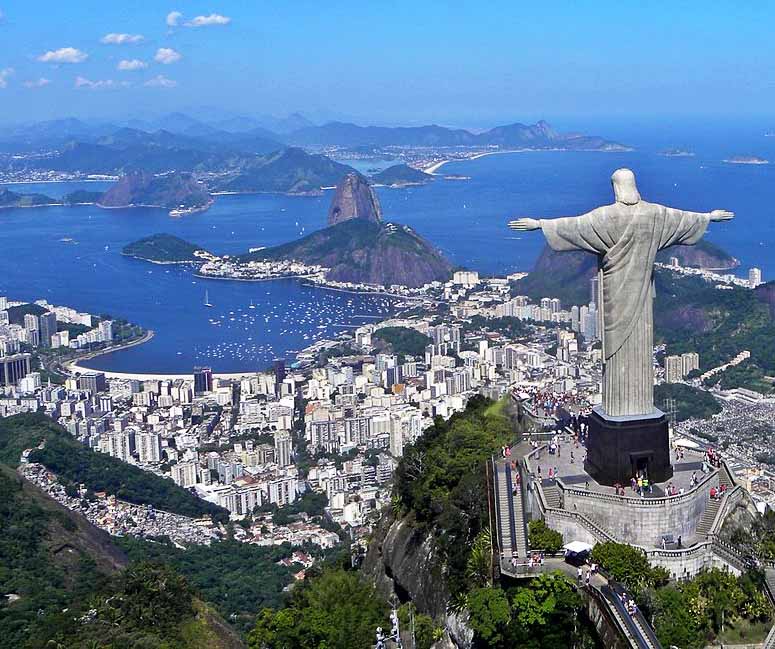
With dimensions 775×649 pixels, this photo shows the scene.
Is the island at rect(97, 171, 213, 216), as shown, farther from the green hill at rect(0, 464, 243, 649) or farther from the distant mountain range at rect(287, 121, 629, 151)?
the green hill at rect(0, 464, 243, 649)

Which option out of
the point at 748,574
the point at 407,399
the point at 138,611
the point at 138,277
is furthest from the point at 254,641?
the point at 138,277

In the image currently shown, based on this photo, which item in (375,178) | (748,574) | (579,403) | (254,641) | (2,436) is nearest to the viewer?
(748,574)

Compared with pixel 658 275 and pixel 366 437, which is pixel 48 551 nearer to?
pixel 366 437

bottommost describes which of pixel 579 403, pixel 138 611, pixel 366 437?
pixel 366 437

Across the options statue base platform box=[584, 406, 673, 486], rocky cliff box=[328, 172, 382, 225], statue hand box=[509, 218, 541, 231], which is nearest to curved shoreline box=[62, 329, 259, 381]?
statue base platform box=[584, 406, 673, 486]

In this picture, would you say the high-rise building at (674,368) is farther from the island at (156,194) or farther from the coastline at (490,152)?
the coastline at (490,152)

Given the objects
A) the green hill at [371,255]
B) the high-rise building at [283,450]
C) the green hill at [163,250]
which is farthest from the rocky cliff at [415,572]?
the green hill at [163,250]
